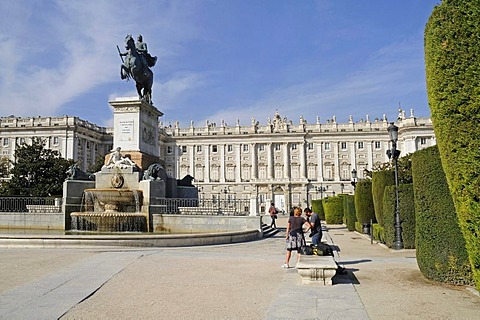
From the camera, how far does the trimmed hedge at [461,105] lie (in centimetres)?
605

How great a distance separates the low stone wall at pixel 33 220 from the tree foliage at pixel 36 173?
23.8m

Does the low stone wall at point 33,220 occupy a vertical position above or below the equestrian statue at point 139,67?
below

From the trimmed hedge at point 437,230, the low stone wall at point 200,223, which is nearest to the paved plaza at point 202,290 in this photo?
the trimmed hedge at point 437,230

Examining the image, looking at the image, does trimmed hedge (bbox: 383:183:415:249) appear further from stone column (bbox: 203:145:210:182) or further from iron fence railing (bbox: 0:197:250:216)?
stone column (bbox: 203:145:210:182)

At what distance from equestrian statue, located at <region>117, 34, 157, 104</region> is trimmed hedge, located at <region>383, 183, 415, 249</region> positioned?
1219 cm

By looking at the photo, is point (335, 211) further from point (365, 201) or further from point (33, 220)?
point (33, 220)

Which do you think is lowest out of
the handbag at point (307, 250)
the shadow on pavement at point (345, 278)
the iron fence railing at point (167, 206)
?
the shadow on pavement at point (345, 278)

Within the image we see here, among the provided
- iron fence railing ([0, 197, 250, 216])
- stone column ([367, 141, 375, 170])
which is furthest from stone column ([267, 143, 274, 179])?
iron fence railing ([0, 197, 250, 216])

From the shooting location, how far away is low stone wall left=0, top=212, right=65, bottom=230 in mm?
18328

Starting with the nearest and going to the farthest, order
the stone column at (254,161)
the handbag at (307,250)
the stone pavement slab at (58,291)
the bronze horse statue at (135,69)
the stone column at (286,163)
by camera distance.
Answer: the stone pavement slab at (58,291) → the handbag at (307,250) → the bronze horse statue at (135,69) → the stone column at (286,163) → the stone column at (254,161)

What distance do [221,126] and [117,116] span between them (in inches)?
3327

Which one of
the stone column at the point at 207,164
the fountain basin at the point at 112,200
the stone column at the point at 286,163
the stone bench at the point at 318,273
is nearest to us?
the stone bench at the point at 318,273

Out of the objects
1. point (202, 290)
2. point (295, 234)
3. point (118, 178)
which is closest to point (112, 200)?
point (118, 178)

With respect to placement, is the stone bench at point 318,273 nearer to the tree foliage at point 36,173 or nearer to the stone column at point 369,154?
the tree foliage at point 36,173
